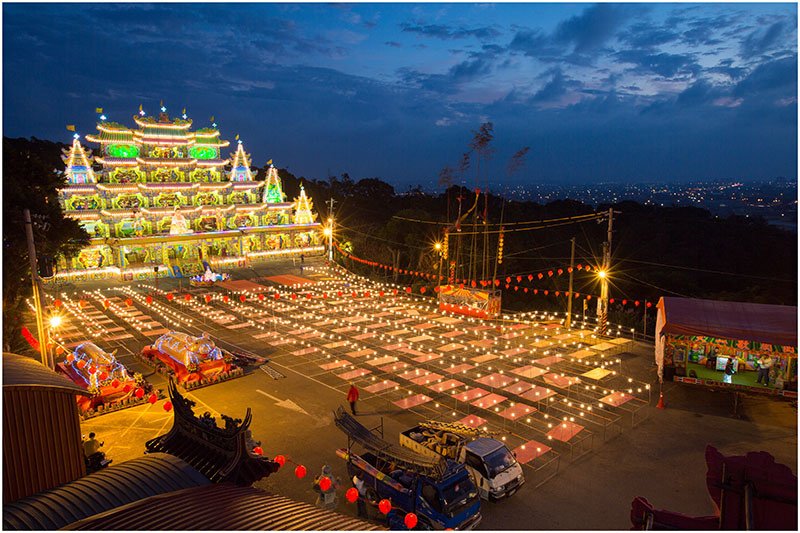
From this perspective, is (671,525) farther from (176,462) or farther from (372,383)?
(372,383)

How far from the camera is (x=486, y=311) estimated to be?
24.7 m

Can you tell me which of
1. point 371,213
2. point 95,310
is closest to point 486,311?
point 95,310

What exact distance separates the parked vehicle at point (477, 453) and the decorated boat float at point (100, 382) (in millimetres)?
8780

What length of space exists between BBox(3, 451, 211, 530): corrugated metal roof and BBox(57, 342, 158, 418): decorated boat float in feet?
24.6

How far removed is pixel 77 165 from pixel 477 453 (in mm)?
37616

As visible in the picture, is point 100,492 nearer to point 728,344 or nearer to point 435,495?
point 435,495

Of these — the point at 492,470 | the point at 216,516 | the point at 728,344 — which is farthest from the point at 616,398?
the point at 216,516

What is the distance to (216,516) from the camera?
627cm

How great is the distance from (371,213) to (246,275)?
29.0 m

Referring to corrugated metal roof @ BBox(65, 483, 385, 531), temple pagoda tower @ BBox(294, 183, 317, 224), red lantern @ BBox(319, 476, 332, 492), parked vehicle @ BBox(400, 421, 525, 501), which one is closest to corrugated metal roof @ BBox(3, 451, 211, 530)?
corrugated metal roof @ BBox(65, 483, 385, 531)

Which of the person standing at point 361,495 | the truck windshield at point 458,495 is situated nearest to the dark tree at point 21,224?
the person standing at point 361,495

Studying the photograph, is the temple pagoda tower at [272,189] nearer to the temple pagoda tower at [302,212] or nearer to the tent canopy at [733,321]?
the temple pagoda tower at [302,212]

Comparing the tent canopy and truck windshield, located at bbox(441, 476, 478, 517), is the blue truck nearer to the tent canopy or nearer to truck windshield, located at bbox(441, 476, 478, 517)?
truck windshield, located at bbox(441, 476, 478, 517)

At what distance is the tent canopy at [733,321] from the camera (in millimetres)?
14250
